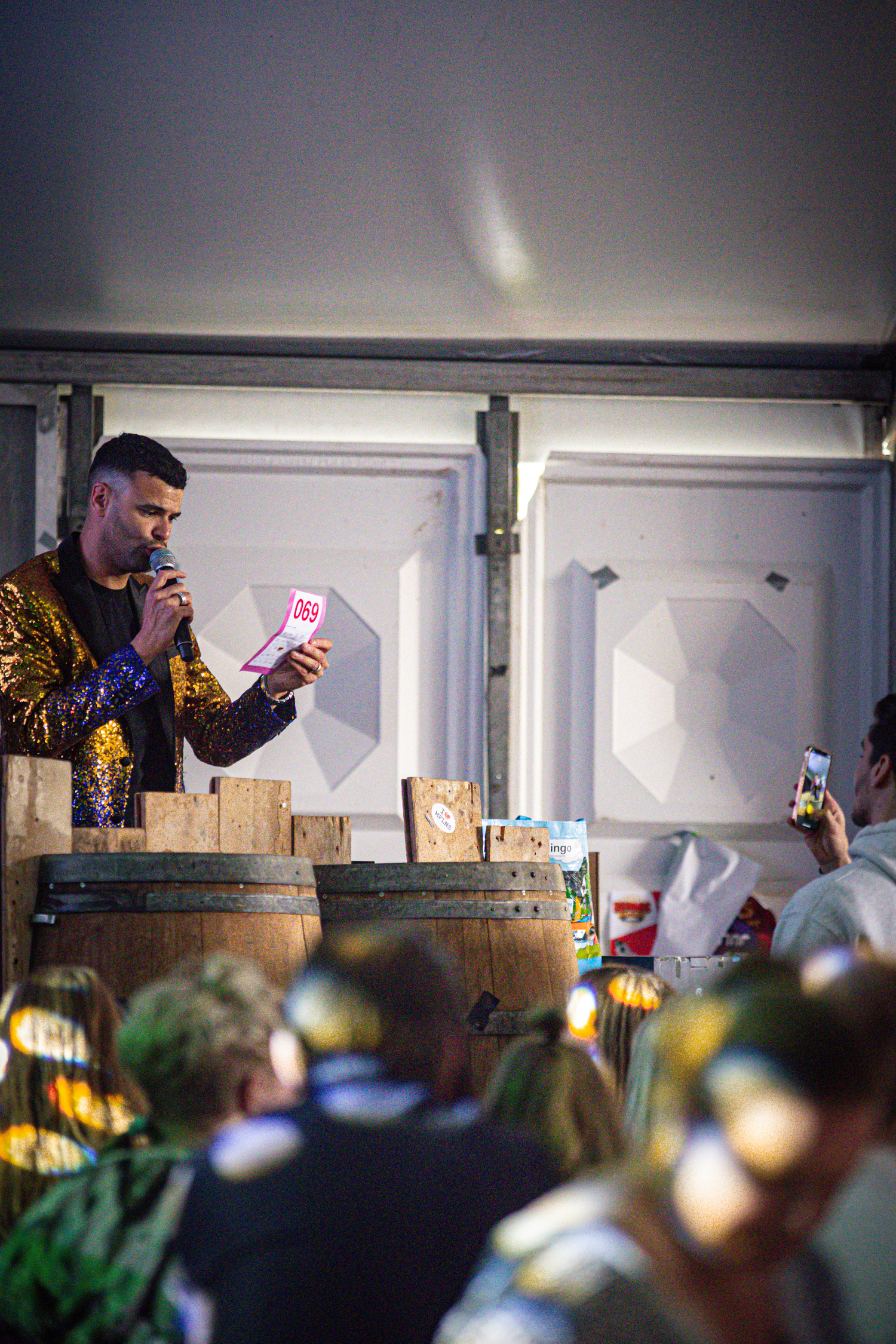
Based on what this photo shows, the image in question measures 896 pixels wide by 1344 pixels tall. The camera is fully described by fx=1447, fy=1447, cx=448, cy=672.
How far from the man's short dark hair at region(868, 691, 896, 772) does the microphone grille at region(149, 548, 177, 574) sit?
1547 millimetres

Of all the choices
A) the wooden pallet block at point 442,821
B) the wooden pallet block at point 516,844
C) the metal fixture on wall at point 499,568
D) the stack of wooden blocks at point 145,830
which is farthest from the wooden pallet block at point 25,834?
the metal fixture on wall at point 499,568

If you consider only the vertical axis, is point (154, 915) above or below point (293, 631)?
below

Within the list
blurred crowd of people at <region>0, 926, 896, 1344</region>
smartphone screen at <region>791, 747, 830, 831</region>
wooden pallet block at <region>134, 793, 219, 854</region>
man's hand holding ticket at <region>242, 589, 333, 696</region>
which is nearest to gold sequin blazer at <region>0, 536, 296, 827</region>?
man's hand holding ticket at <region>242, 589, 333, 696</region>

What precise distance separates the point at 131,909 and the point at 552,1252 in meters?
1.57

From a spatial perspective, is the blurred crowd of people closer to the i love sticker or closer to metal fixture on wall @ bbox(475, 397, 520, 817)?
the i love sticker

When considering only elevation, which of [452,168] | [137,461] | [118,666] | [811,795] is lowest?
[811,795]

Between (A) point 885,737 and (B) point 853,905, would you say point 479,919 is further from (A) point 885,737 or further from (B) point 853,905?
(A) point 885,737

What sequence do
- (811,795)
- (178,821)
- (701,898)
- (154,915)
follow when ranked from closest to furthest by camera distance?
(154,915)
(178,821)
(811,795)
(701,898)

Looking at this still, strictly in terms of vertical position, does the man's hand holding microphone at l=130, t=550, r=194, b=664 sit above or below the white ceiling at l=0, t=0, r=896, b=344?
below

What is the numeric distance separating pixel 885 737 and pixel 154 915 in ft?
5.40

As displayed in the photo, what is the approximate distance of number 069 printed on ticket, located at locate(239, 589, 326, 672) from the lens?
10.7 ft

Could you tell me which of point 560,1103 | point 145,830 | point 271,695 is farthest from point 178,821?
point 560,1103

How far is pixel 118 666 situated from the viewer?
2.94m

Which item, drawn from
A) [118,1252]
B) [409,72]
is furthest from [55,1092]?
[409,72]
